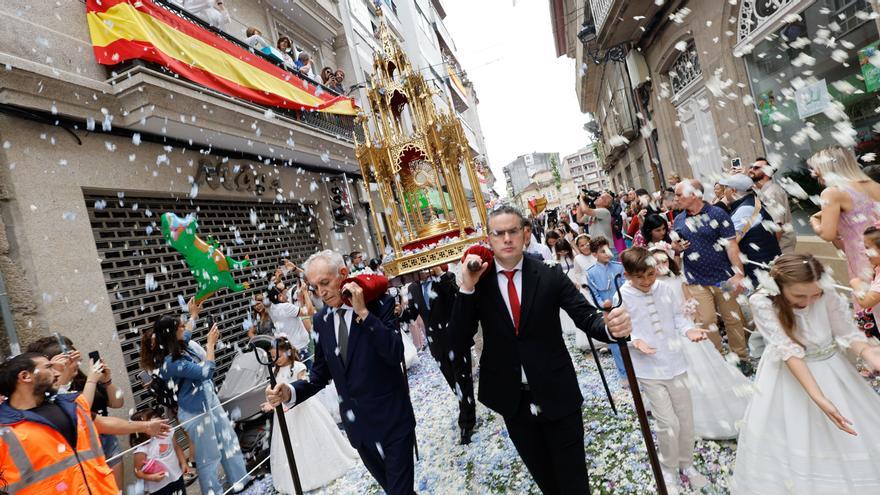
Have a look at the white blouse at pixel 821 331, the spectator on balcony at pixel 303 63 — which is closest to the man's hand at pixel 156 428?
the white blouse at pixel 821 331

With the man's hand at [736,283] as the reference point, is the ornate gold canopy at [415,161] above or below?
above

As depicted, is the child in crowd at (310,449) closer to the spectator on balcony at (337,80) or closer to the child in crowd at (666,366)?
the child in crowd at (666,366)

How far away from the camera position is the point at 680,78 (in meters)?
11.5

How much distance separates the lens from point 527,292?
9.20ft

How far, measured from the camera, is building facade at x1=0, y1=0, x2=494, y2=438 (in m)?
5.71

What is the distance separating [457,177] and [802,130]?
18.8 feet

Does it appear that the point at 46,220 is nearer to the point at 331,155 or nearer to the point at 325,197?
the point at 331,155

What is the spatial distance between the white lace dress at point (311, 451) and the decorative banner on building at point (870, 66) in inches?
328

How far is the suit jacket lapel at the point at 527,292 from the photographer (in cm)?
277

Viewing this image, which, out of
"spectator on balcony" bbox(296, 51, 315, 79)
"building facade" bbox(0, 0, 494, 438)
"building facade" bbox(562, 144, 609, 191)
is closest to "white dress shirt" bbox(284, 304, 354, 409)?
"building facade" bbox(0, 0, 494, 438)

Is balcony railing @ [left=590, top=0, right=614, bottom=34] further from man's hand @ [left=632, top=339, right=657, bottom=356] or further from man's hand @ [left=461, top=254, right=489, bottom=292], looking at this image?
man's hand @ [left=461, top=254, right=489, bottom=292]

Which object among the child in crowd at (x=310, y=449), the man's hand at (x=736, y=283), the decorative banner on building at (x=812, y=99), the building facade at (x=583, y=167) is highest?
the building facade at (x=583, y=167)

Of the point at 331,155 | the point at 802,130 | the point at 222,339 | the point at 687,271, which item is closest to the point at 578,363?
the point at 687,271

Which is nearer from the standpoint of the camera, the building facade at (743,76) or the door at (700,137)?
the building facade at (743,76)
